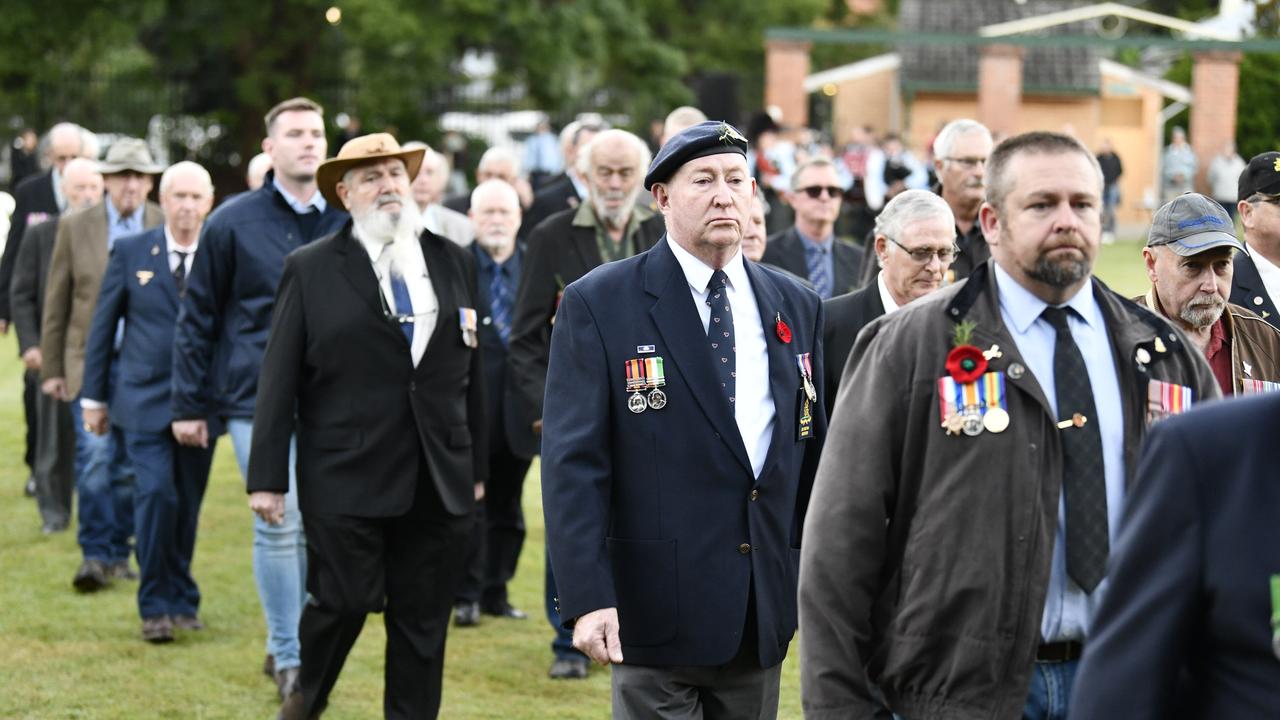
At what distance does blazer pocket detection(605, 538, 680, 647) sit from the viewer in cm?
488

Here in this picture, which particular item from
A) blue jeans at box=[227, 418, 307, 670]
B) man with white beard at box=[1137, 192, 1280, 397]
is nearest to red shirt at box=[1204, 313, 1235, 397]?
man with white beard at box=[1137, 192, 1280, 397]

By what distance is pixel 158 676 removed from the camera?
8.27 m

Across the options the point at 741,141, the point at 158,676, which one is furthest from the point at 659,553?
the point at 158,676

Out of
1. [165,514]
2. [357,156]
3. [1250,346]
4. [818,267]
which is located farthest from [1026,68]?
[1250,346]

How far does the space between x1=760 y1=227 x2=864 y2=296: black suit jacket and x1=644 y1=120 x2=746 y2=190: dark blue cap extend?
399 cm

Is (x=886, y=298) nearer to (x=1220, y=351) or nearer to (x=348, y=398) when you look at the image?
(x=1220, y=351)

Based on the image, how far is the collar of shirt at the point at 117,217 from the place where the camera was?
10.4 m

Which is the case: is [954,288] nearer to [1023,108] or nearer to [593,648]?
[593,648]

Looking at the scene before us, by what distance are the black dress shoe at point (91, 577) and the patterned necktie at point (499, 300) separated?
270cm

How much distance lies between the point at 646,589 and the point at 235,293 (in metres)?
3.73

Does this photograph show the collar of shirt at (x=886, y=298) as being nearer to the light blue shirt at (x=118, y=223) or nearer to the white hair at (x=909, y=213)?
the white hair at (x=909, y=213)

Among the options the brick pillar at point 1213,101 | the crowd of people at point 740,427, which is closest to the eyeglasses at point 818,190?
the crowd of people at point 740,427

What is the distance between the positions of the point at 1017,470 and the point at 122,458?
7657mm

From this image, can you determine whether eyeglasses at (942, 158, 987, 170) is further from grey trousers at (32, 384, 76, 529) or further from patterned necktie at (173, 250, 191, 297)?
grey trousers at (32, 384, 76, 529)
